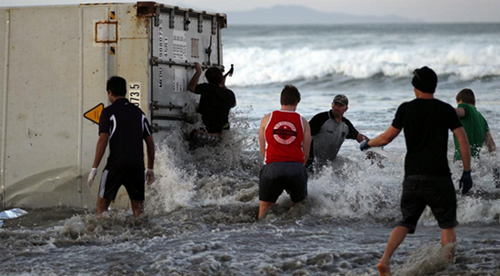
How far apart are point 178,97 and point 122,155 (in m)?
2.43

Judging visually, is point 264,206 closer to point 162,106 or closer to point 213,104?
point 162,106

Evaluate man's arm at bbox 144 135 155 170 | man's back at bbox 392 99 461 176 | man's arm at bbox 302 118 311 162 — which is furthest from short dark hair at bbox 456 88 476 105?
man's arm at bbox 144 135 155 170

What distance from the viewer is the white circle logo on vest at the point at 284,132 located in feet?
28.1

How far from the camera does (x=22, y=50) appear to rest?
10.1m

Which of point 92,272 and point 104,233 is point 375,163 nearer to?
point 104,233

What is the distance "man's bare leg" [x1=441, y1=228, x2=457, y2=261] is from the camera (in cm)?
666

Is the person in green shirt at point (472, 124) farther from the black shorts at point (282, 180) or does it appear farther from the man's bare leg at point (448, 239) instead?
the man's bare leg at point (448, 239)

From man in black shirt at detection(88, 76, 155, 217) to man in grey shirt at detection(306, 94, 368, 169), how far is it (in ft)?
8.83

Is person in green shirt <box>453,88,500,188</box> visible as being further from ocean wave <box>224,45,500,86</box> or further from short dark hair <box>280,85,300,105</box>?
ocean wave <box>224,45,500,86</box>

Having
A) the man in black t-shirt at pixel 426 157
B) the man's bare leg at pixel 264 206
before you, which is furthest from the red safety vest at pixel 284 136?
the man in black t-shirt at pixel 426 157

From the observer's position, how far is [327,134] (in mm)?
10484

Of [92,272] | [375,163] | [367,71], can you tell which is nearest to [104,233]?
[92,272]

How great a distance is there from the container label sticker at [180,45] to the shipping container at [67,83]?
0.40 ft

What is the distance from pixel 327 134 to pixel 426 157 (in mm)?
4033
